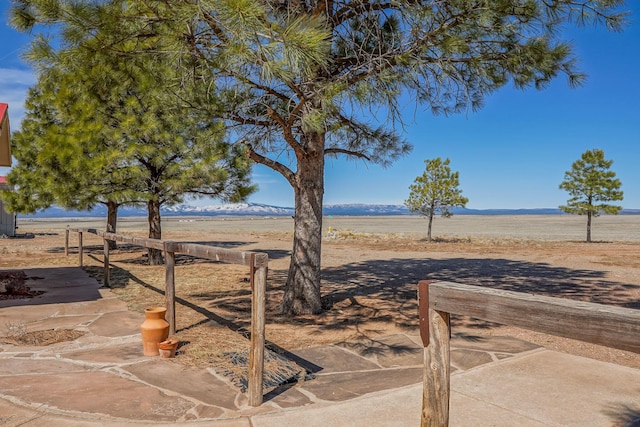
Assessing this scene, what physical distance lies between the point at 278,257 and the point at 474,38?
1103 centimetres

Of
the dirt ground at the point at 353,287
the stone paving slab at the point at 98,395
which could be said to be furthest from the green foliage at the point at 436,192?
the stone paving slab at the point at 98,395

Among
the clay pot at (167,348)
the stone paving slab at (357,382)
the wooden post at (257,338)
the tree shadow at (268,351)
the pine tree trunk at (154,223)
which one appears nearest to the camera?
the wooden post at (257,338)

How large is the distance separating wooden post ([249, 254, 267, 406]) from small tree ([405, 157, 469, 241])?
21.9 meters

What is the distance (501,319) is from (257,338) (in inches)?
88.4

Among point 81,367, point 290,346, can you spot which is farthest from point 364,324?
point 81,367

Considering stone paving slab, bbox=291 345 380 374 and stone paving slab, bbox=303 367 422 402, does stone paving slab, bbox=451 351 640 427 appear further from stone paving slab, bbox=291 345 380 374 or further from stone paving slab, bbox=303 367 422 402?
stone paving slab, bbox=291 345 380 374

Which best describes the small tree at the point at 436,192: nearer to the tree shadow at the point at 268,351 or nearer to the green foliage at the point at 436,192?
the green foliage at the point at 436,192

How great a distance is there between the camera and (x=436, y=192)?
24.9 m

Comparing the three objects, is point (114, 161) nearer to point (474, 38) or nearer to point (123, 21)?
point (123, 21)

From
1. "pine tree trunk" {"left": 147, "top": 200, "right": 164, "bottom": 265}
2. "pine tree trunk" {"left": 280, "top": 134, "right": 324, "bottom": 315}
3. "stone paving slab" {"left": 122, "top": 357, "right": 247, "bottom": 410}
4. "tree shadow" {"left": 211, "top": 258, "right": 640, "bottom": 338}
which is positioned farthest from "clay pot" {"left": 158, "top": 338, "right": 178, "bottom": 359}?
"pine tree trunk" {"left": 147, "top": 200, "right": 164, "bottom": 265}

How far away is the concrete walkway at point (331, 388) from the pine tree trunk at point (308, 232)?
1651 millimetres

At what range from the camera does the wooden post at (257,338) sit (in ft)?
11.6

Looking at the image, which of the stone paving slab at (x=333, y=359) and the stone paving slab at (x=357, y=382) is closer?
the stone paving slab at (x=357, y=382)

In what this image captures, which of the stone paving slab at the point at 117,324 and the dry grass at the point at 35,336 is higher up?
the dry grass at the point at 35,336
